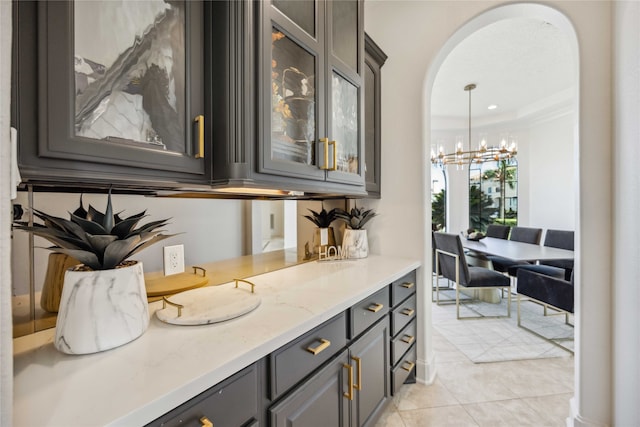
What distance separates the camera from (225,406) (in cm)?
71

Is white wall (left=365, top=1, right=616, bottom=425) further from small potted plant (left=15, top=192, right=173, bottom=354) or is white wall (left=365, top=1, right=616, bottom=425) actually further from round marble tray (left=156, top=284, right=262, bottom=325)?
small potted plant (left=15, top=192, right=173, bottom=354)

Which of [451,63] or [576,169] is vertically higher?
[451,63]

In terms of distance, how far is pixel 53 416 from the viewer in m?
0.52

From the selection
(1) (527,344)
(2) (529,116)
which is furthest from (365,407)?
(2) (529,116)

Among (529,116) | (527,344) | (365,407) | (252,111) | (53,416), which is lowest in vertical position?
(527,344)

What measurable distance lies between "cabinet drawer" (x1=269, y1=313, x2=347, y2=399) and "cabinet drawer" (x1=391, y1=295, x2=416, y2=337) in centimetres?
56

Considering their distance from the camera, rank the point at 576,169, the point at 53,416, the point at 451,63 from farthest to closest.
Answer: the point at 451,63, the point at 576,169, the point at 53,416

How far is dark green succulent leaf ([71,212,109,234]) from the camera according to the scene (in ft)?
2.42

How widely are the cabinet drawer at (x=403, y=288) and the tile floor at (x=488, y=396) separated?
0.68 meters

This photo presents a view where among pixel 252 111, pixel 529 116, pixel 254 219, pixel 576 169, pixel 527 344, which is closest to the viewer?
pixel 252 111

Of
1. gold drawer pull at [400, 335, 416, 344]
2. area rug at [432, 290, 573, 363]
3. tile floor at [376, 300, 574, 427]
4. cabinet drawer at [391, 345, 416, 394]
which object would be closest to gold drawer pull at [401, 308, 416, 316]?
→ gold drawer pull at [400, 335, 416, 344]

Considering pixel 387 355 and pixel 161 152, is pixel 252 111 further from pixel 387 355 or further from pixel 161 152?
pixel 387 355

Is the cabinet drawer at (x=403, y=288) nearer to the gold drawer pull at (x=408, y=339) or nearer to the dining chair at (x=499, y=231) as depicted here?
the gold drawer pull at (x=408, y=339)

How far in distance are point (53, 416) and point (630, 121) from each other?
221 centimetres
